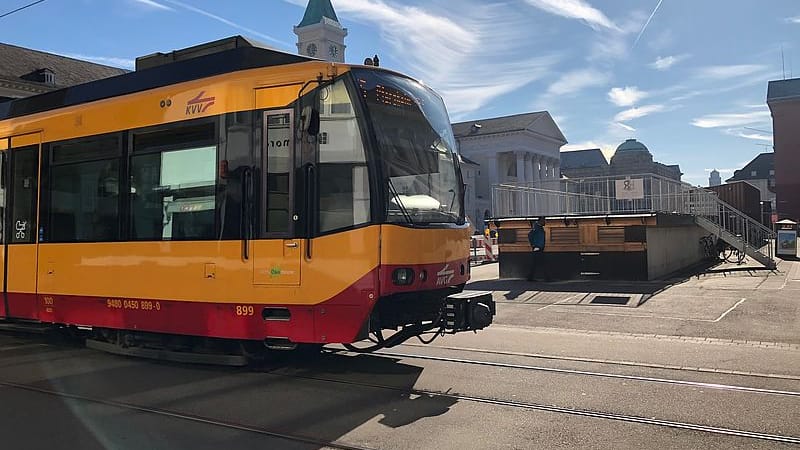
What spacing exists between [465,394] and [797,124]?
87467mm

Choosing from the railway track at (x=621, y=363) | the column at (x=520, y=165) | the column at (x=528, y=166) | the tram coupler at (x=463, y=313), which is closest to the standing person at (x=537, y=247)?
the railway track at (x=621, y=363)

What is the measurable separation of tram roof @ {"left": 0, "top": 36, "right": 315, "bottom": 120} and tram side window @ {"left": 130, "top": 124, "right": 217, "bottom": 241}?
788 mm

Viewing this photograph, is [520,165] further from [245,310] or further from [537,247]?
[245,310]

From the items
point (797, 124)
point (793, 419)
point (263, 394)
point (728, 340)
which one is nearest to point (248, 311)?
point (263, 394)

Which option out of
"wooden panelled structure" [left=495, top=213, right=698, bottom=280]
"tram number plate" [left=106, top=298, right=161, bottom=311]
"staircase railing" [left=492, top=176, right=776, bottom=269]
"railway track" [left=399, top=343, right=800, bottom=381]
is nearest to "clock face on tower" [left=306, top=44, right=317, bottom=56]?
"staircase railing" [left=492, top=176, right=776, bottom=269]

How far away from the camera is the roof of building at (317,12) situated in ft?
292

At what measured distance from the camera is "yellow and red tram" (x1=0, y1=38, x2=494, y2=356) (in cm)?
662

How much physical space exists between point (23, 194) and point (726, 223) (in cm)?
2232

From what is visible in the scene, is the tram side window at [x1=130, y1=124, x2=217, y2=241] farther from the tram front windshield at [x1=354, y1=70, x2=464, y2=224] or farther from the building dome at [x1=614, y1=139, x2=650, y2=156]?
the building dome at [x1=614, y1=139, x2=650, y2=156]

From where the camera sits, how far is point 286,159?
269 inches

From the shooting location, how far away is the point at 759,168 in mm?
120188

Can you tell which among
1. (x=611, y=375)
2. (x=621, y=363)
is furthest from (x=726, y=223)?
(x=611, y=375)

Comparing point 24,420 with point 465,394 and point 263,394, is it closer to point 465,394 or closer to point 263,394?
point 263,394

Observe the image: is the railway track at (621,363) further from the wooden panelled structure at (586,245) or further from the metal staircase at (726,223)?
the metal staircase at (726,223)
